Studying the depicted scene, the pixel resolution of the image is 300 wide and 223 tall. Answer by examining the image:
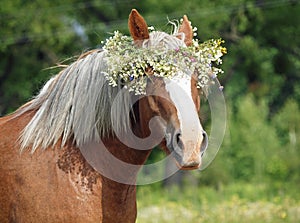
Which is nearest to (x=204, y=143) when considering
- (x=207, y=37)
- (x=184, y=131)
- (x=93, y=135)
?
(x=184, y=131)

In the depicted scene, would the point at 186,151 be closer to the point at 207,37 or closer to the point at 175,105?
the point at 175,105

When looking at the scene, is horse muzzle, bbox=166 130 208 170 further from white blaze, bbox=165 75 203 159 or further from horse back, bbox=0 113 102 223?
horse back, bbox=0 113 102 223

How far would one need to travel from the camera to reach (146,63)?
376cm

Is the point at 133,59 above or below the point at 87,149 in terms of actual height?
above

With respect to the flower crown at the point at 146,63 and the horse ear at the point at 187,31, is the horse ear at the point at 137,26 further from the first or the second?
the horse ear at the point at 187,31

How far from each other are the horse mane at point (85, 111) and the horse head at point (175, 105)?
5cm

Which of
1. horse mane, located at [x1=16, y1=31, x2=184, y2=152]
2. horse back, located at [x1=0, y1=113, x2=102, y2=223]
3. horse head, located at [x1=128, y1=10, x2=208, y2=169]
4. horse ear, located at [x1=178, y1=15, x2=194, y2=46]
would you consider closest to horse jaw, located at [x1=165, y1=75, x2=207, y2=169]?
horse head, located at [x1=128, y1=10, x2=208, y2=169]

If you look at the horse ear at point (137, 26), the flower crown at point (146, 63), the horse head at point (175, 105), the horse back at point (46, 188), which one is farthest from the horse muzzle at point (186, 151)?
the horse ear at point (137, 26)

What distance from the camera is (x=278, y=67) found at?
71.1 ft

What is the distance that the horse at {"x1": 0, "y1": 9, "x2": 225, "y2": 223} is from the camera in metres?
3.66

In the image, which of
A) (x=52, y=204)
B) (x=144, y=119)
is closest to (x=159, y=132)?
(x=144, y=119)

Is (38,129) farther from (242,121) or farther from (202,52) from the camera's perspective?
(242,121)

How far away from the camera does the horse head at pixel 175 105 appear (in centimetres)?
348

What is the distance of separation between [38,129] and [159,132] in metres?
0.76
